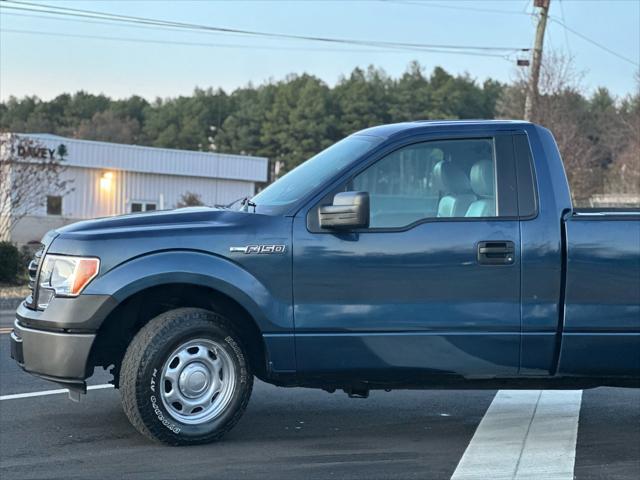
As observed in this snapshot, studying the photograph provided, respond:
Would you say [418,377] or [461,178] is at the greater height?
[461,178]

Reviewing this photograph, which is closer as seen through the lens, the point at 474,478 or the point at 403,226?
the point at 474,478

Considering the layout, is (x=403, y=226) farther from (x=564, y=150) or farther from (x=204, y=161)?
(x=204, y=161)

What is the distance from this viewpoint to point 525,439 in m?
6.13

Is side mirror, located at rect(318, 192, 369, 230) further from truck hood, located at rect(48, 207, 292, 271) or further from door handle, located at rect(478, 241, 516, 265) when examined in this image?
door handle, located at rect(478, 241, 516, 265)

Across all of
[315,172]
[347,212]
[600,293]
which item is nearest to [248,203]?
[315,172]

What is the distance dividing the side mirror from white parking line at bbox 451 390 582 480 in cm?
149

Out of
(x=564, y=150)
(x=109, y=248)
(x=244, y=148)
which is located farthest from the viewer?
(x=244, y=148)

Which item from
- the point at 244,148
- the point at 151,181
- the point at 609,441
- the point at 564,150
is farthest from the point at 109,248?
the point at 244,148

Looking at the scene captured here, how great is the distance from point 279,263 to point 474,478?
163 centimetres

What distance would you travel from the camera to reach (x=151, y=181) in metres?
44.9

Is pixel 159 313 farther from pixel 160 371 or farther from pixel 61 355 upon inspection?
pixel 61 355

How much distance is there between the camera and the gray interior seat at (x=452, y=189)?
19.6 feet

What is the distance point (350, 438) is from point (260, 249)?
137 centimetres

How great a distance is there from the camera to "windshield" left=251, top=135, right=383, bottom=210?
5980mm
